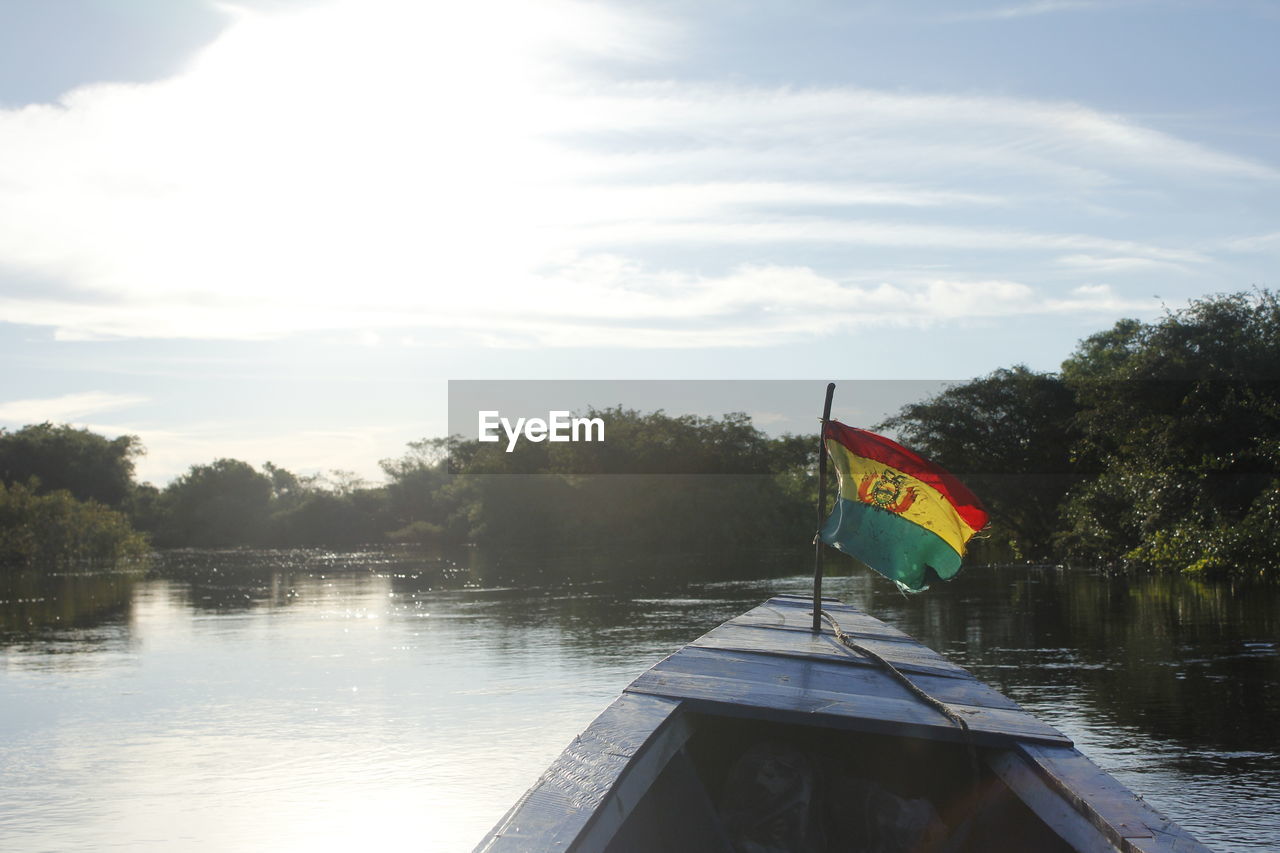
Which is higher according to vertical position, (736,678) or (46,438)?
(46,438)

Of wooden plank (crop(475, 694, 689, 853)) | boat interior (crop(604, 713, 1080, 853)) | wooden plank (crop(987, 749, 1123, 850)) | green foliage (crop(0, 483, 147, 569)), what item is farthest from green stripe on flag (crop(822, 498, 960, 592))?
green foliage (crop(0, 483, 147, 569))

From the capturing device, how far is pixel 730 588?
83.3ft

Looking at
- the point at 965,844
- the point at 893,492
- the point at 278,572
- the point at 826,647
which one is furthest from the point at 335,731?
the point at 278,572

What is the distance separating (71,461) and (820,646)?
217 ft

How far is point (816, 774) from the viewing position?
5602mm

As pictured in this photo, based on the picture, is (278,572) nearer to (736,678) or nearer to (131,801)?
(131,801)

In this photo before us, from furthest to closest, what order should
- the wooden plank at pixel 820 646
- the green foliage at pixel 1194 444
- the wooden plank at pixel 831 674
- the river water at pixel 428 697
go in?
1. the green foliage at pixel 1194 444
2. the river water at pixel 428 697
3. the wooden plank at pixel 820 646
4. the wooden plank at pixel 831 674

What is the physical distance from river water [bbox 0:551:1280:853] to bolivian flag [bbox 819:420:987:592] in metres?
2.04

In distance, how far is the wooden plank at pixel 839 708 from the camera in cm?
478

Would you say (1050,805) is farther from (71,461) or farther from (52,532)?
(71,461)

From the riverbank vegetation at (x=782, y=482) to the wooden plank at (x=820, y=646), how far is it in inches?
117

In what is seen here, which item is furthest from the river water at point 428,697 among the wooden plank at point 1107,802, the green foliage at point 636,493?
the green foliage at point 636,493

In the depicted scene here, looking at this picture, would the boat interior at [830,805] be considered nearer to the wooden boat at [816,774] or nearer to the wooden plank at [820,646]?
the wooden boat at [816,774]

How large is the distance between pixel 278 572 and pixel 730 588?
17025mm
